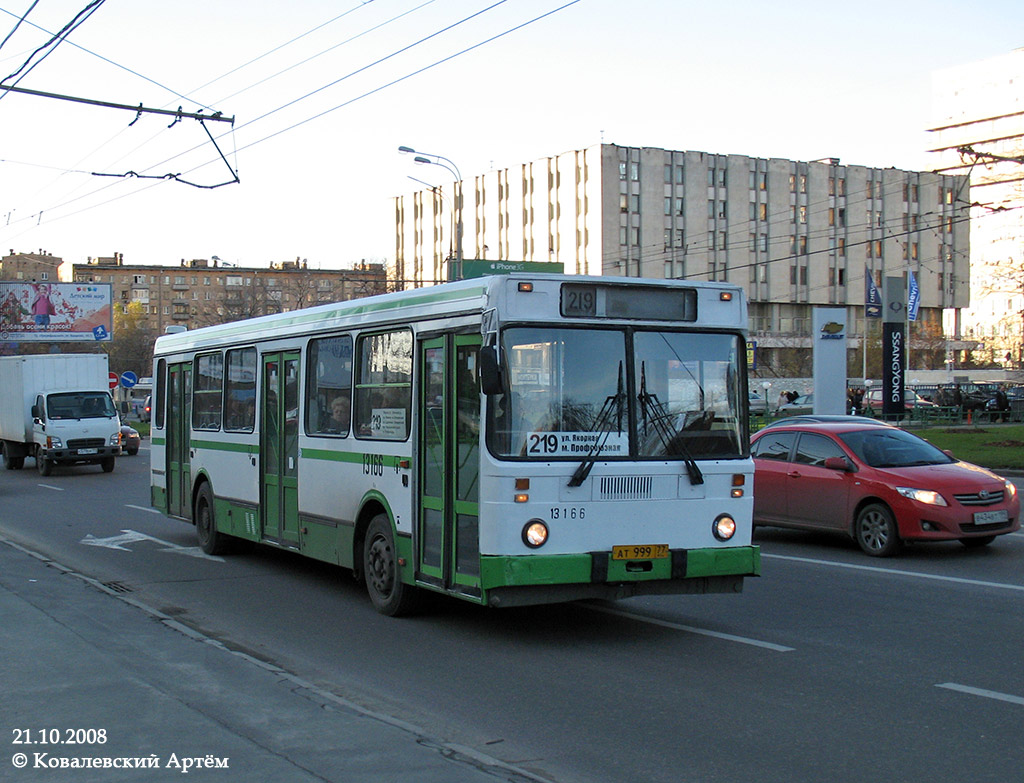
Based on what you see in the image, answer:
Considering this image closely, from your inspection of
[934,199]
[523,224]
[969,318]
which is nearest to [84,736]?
[523,224]

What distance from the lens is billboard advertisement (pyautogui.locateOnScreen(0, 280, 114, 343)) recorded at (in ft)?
207

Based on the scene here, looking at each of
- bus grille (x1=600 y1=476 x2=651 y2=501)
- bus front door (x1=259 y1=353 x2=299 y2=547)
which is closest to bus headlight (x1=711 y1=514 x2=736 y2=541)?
bus grille (x1=600 y1=476 x2=651 y2=501)

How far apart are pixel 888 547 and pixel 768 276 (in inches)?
3195

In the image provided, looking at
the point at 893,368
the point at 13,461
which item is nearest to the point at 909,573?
the point at 893,368

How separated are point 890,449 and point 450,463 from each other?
7000 millimetres

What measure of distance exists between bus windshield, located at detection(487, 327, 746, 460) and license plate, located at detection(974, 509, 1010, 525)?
198 inches

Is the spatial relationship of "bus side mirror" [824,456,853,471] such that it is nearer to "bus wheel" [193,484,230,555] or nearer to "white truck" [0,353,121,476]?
Answer: "bus wheel" [193,484,230,555]

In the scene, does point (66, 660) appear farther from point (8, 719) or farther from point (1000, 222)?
point (1000, 222)

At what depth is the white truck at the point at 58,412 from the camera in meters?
30.8

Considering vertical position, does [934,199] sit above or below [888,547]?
above

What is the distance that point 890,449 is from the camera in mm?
13766

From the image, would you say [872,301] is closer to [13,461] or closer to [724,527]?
[13,461]

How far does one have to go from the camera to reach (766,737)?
614cm

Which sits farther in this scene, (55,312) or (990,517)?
(55,312)
